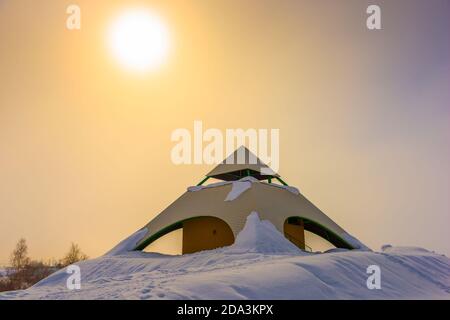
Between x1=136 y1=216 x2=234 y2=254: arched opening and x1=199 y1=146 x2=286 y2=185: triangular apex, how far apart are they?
4357mm

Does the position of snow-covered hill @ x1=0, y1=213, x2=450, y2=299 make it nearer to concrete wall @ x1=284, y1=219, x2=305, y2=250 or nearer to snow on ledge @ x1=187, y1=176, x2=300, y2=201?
snow on ledge @ x1=187, y1=176, x2=300, y2=201

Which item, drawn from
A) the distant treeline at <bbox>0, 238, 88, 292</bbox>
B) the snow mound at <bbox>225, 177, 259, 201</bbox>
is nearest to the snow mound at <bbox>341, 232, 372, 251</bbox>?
the snow mound at <bbox>225, 177, 259, 201</bbox>

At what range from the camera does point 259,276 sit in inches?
295

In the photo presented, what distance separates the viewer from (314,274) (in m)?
8.27

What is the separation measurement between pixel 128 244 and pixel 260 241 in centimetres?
796

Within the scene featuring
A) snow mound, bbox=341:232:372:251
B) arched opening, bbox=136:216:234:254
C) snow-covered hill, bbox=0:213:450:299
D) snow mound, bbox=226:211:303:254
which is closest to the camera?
snow-covered hill, bbox=0:213:450:299

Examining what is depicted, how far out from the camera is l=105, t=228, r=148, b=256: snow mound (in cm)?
1711

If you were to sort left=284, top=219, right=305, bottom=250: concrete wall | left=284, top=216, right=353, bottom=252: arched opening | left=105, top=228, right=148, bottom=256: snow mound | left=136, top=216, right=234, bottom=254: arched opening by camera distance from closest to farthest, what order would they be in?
left=105, top=228, right=148, bottom=256: snow mound, left=136, top=216, right=234, bottom=254: arched opening, left=284, top=216, right=353, bottom=252: arched opening, left=284, top=219, right=305, bottom=250: concrete wall

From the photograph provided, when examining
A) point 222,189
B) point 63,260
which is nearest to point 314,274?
point 222,189

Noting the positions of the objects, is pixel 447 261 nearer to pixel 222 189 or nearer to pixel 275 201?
pixel 275 201

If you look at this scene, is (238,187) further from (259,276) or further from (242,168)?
(259,276)

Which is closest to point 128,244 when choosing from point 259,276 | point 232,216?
point 232,216

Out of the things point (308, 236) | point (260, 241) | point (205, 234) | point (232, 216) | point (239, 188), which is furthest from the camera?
point (308, 236)
